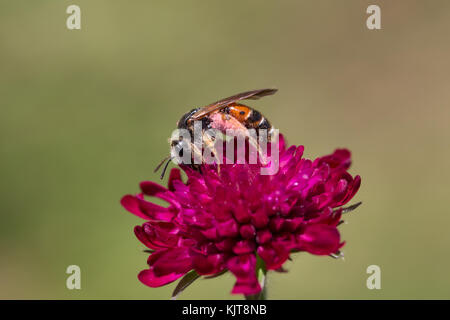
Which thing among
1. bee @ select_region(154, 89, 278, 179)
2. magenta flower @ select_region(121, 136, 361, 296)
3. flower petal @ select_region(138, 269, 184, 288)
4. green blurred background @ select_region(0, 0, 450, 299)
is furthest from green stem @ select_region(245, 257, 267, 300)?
green blurred background @ select_region(0, 0, 450, 299)

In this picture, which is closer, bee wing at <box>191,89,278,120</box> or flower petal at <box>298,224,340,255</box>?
flower petal at <box>298,224,340,255</box>

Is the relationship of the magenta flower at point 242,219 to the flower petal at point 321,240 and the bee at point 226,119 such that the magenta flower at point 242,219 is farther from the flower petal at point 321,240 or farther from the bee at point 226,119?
the bee at point 226,119

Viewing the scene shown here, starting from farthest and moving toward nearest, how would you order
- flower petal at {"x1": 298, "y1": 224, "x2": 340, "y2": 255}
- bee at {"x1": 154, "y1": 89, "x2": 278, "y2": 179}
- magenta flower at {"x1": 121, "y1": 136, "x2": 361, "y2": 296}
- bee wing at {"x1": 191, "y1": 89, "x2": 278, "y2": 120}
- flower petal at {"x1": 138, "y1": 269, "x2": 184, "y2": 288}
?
1. bee at {"x1": 154, "y1": 89, "x2": 278, "y2": 179}
2. bee wing at {"x1": 191, "y1": 89, "x2": 278, "y2": 120}
3. flower petal at {"x1": 138, "y1": 269, "x2": 184, "y2": 288}
4. magenta flower at {"x1": 121, "y1": 136, "x2": 361, "y2": 296}
5. flower petal at {"x1": 298, "y1": 224, "x2": 340, "y2": 255}

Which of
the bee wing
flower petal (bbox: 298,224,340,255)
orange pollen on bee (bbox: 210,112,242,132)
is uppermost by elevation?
the bee wing

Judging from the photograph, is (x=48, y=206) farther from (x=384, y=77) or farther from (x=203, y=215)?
(x=384, y=77)

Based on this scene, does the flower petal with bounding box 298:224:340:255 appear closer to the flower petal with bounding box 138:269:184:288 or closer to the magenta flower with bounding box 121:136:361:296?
the magenta flower with bounding box 121:136:361:296

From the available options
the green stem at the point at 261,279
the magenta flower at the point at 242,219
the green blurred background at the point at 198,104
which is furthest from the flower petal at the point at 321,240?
the green blurred background at the point at 198,104

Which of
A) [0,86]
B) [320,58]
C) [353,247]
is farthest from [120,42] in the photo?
[353,247]

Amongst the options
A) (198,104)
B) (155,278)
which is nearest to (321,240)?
(155,278)
